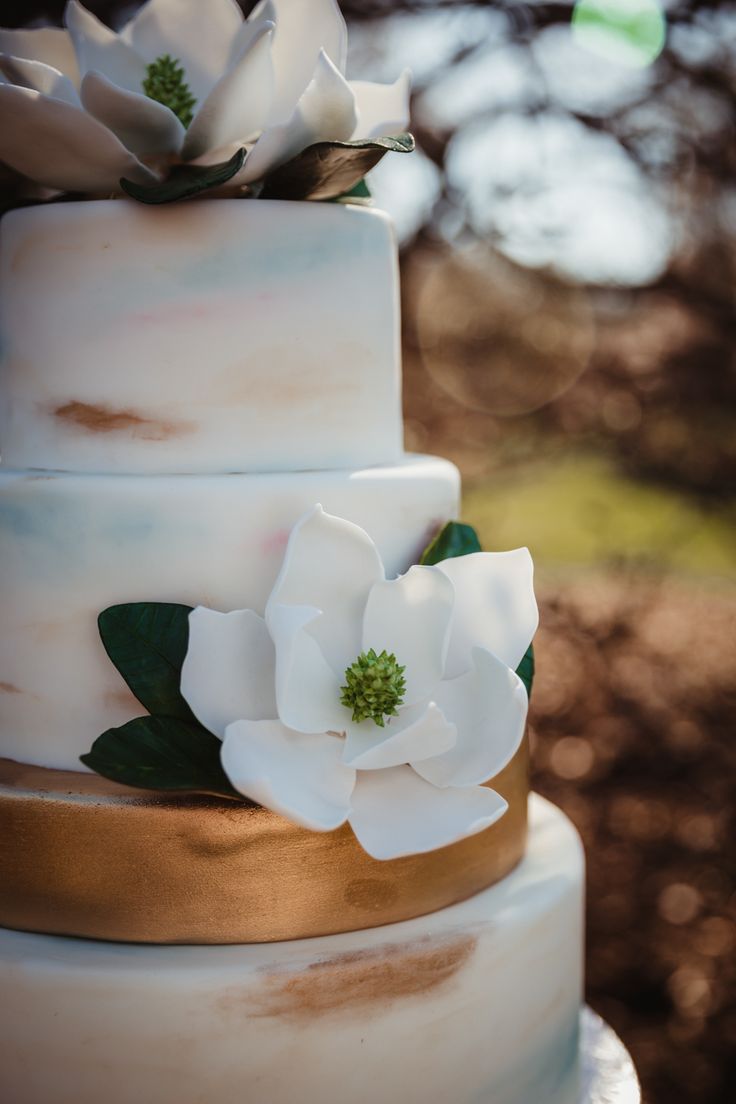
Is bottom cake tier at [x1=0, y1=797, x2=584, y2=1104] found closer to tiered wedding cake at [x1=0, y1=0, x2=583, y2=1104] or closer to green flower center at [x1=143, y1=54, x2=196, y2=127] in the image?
tiered wedding cake at [x1=0, y1=0, x2=583, y2=1104]

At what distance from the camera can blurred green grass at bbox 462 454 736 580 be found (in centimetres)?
261

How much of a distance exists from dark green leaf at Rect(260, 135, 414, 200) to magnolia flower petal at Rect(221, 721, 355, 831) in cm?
56

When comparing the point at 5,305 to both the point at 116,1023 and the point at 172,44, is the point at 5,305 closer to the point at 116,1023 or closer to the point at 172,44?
the point at 172,44

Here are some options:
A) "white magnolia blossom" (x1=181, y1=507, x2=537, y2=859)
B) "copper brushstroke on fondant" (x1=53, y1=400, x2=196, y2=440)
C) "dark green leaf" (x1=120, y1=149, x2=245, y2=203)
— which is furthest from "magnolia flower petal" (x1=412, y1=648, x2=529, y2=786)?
"dark green leaf" (x1=120, y1=149, x2=245, y2=203)

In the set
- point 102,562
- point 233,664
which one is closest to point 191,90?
point 102,562

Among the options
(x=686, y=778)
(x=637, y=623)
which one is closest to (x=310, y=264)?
(x=637, y=623)

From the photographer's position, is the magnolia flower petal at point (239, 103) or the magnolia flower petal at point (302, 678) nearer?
the magnolia flower petal at point (302, 678)

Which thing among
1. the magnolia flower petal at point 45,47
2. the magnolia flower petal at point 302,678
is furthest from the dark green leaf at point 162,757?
the magnolia flower petal at point 45,47

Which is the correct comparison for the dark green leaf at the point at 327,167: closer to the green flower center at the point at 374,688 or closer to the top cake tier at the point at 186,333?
the top cake tier at the point at 186,333

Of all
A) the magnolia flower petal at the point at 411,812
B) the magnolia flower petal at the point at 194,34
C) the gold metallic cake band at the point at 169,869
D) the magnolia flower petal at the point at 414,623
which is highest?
the magnolia flower petal at the point at 194,34

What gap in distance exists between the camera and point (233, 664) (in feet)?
3.09

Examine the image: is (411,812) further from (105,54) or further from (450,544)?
(105,54)

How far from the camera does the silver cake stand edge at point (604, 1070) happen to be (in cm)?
125

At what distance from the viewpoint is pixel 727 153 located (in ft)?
7.88
